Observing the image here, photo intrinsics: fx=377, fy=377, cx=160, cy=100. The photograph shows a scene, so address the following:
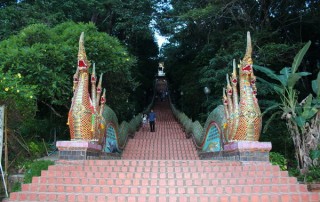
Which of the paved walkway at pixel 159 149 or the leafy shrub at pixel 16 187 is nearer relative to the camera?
the leafy shrub at pixel 16 187

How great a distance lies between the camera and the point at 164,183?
7.40 m

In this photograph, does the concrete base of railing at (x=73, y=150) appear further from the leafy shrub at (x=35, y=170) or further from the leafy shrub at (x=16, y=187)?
the leafy shrub at (x=16, y=187)

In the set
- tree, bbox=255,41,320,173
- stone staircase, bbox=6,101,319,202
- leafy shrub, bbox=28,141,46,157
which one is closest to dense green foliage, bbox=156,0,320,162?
tree, bbox=255,41,320,173

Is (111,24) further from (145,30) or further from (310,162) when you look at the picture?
(310,162)

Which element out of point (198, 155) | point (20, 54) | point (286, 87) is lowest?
point (198, 155)

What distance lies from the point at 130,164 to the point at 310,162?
4.95 meters

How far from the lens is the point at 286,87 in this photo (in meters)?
11.5

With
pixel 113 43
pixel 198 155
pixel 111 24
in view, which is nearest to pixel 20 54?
pixel 113 43

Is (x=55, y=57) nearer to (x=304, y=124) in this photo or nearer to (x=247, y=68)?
(x=247, y=68)

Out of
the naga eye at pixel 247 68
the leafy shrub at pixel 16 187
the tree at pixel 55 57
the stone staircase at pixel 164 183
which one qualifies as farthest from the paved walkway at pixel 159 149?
the stone staircase at pixel 164 183

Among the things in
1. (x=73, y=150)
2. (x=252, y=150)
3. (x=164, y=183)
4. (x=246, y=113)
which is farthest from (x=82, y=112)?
(x=252, y=150)

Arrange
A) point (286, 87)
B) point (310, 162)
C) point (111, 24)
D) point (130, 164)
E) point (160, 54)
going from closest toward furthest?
point (130, 164) < point (310, 162) < point (286, 87) < point (111, 24) < point (160, 54)

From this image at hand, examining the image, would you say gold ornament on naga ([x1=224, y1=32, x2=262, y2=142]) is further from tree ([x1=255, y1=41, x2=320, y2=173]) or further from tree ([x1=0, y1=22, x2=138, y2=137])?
tree ([x1=0, y1=22, x2=138, y2=137])

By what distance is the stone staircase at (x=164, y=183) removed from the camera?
22.5 feet
